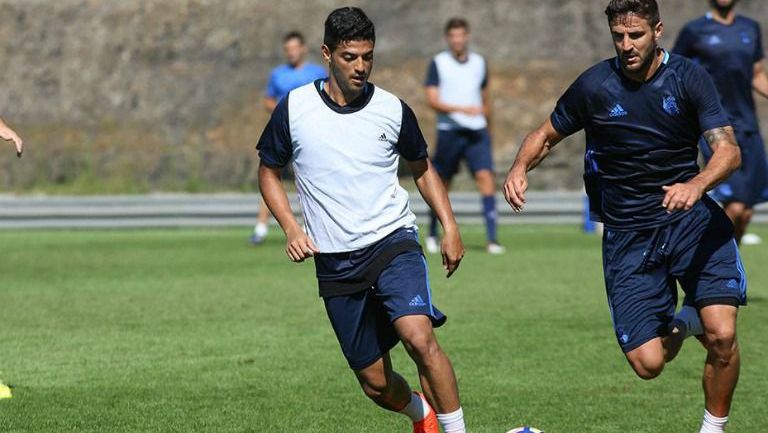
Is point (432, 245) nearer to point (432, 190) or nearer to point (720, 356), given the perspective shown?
point (432, 190)

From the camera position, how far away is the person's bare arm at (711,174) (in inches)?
253

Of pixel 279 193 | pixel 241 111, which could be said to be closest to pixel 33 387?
pixel 279 193

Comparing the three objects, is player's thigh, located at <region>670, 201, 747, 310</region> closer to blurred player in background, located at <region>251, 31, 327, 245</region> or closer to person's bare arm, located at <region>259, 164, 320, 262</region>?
person's bare arm, located at <region>259, 164, 320, 262</region>

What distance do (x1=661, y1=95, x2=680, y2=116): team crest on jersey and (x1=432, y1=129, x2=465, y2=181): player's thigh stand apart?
9798mm

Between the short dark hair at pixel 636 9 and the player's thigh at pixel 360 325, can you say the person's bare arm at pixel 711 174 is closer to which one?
the short dark hair at pixel 636 9

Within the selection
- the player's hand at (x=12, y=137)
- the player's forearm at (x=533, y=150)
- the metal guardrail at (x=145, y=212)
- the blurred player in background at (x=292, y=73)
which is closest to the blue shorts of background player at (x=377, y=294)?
the player's forearm at (x=533, y=150)

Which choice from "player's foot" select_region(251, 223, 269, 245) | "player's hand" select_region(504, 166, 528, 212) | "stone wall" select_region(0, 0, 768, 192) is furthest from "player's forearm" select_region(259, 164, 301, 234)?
"stone wall" select_region(0, 0, 768, 192)

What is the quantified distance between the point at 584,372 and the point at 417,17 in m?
20.9

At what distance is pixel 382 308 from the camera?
6957 mm

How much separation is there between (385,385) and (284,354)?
290 cm

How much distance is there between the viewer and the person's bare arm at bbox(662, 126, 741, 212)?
21.1 ft

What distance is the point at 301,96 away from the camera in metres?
7.02

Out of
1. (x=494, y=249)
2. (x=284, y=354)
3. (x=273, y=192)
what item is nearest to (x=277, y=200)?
(x=273, y=192)

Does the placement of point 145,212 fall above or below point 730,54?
below
